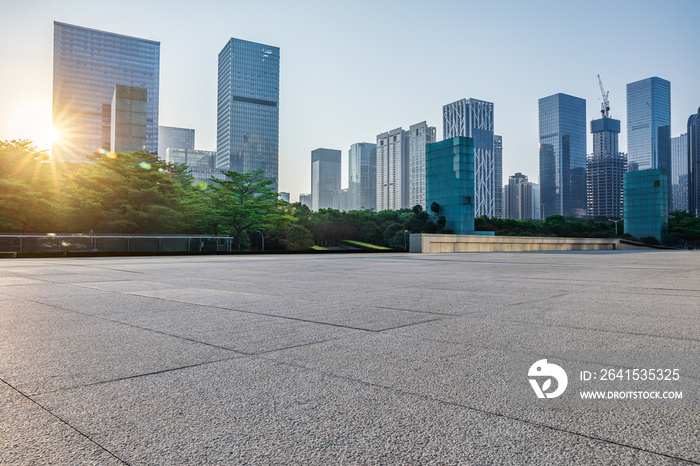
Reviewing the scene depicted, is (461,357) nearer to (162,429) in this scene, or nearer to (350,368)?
(350,368)

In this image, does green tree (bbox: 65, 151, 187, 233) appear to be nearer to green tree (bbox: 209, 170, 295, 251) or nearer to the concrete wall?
green tree (bbox: 209, 170, 295, 251)

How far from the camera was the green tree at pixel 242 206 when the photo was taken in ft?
166

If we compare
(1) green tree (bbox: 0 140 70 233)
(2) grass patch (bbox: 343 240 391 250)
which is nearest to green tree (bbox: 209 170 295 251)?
(1) green tree (bbox: 0 140 70 233)

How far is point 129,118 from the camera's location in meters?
125

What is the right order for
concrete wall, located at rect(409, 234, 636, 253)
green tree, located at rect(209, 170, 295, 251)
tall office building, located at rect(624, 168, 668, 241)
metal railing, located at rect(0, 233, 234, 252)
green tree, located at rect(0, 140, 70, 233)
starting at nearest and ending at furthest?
metal railing, located at rect(0, 233, 234, 252)
concrete wall, located at rect(409, 234, 636, 253)
green tree, located at rect(0, 140, 70, 233)
green tree, located at rect(209, 170, 295, 251)
tall office building, located at rect(624, 168, 668, 241)

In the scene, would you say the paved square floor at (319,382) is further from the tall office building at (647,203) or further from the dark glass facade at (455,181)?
the tall office building at (647,203)

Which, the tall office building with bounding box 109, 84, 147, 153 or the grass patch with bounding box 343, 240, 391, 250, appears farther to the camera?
the tall office building with bounding box 109, 84, 147, 153

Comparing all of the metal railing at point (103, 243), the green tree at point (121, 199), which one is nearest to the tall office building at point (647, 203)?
the green tree at point (121, 199)

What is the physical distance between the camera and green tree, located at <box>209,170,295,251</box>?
166 ft

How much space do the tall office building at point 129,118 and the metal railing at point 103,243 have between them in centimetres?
10212

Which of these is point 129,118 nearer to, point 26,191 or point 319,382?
point 26,191

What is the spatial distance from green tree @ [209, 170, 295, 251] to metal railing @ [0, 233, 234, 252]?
63.5 feet

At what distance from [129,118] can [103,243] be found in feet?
371

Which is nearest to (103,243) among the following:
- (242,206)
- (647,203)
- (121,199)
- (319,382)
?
(121,199)
